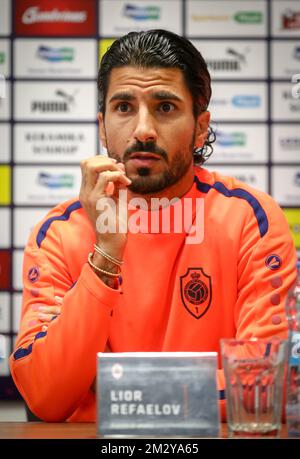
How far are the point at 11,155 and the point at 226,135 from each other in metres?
1.00

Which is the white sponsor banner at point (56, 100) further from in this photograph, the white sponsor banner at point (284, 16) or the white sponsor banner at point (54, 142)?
the white sponsor banner at point (284, 16)

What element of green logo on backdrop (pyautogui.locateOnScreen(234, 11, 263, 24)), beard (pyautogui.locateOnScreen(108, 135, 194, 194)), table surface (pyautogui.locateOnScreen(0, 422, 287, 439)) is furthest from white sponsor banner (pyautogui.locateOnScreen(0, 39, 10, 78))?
table surface (pyautogui.locateOnScreen(0, 422, 287, 439))

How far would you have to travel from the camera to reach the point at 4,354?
3555mm

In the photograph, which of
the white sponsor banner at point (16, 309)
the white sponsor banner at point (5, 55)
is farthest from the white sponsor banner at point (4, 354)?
the white sponsor banner at point (5, 55)

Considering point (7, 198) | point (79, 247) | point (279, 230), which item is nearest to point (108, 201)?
point (79, 247)

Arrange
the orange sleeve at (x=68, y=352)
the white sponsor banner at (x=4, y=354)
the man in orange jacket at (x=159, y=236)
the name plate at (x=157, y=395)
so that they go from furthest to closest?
the white sponsor banner at (x=4, y=354) < the man in orange jacket at (x=159, y=236) < the orange sleeve at (x=68, y=352) < the name plate at (x=157, y=395)

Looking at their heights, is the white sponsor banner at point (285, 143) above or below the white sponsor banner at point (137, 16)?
below

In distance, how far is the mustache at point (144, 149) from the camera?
4.86 ft

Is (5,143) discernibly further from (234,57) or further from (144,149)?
(144,149)

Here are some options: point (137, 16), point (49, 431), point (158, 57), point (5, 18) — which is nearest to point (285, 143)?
point (137, 16)

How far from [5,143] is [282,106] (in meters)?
1.30

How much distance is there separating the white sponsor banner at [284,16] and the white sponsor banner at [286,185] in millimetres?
627

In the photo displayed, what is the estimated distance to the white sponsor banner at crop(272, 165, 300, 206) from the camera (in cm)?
360
